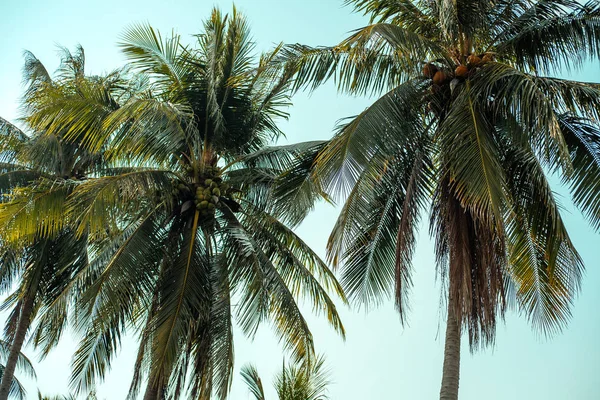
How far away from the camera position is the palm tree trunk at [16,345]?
15328 millimetres

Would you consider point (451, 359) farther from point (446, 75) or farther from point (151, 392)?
point (151, 392)

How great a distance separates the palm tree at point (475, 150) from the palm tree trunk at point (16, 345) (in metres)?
7.40

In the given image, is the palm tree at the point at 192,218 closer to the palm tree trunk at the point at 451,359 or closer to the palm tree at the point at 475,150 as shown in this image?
the palm tree at the point at 475,150

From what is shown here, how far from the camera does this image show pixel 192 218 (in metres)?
13.8

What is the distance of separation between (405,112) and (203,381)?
5536mm

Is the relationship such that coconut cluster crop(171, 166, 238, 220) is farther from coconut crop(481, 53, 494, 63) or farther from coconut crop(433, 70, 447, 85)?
coconut crop(481, 53, 494, 63)

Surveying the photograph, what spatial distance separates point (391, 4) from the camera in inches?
491

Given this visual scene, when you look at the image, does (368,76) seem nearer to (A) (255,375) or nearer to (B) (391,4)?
(B) (391,4)

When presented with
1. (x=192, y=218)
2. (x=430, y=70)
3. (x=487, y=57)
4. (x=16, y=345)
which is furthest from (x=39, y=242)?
(x=487, y=57)

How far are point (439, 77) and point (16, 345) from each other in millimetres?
9810

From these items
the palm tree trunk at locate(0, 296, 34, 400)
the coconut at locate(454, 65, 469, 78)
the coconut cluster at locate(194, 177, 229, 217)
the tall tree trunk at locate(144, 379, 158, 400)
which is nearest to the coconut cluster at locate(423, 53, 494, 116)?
the coconut at locate(454, 65, 469, 78)

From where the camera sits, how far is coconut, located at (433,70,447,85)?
36.5ft

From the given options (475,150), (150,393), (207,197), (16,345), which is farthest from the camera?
(16,345)

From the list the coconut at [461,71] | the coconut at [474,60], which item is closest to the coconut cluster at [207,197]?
the coconut at [461,71]
